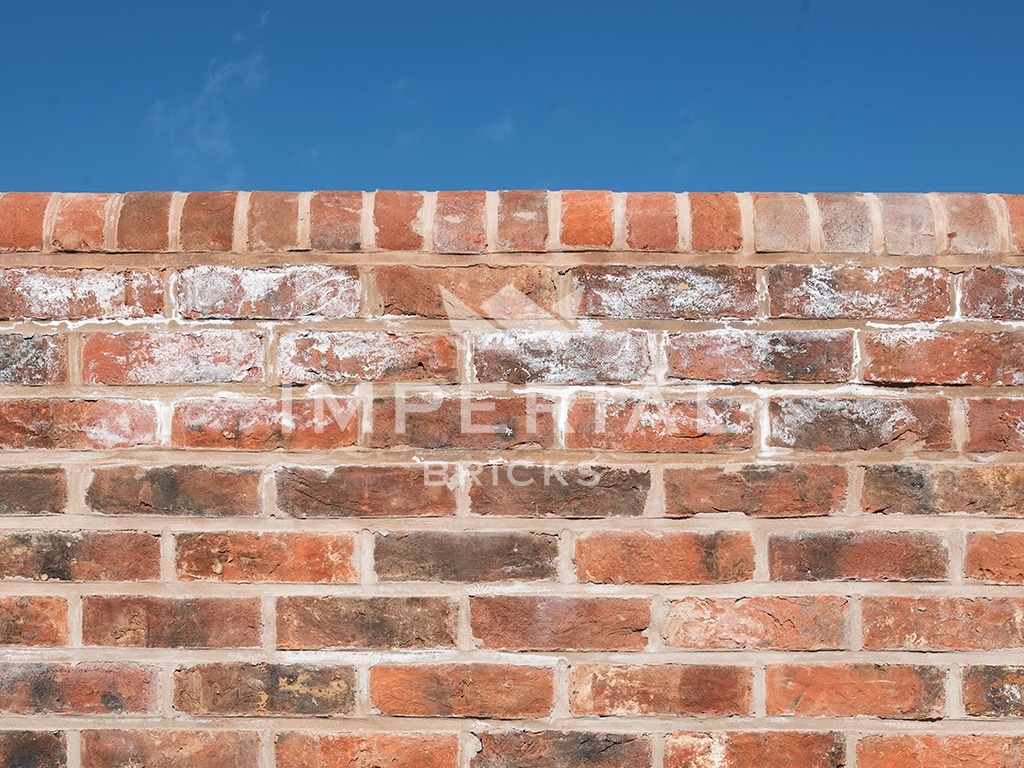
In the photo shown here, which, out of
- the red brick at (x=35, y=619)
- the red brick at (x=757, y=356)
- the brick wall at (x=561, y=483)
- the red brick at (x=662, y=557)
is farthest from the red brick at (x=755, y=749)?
the red brick at (x=35, y=619)

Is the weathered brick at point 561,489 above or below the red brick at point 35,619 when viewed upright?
above

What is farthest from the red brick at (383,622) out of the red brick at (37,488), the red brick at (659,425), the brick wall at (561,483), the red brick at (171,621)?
the red brick at (37,488)

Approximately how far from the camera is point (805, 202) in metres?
1.31

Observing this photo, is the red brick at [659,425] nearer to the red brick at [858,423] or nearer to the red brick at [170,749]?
the red brick at [858,423]

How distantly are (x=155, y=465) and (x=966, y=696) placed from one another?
1.52m

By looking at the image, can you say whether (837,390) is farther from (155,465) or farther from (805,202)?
(155,465)

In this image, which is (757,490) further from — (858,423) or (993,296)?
(993,296)

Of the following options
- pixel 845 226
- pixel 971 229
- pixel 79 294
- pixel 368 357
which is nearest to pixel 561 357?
pixel 368 357

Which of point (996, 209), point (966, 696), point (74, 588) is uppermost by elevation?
point (996, 209)

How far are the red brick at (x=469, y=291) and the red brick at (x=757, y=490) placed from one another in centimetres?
39

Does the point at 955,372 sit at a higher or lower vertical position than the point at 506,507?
higher

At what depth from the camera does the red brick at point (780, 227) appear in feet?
4.16

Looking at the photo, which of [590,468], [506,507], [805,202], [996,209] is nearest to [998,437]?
[996,209]

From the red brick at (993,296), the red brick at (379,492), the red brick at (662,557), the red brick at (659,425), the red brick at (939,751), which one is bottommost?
the red brick at (939,751)
